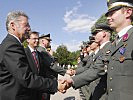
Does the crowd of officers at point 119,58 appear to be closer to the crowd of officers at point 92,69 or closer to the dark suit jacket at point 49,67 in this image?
the crowd of officers at point 92,69

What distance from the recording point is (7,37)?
12.9ft

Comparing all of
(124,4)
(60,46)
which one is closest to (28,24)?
(124,4)

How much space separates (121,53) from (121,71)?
0.83ft

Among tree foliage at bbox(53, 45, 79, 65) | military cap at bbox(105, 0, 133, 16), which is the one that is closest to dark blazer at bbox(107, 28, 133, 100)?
military cap at bbox(105, 0, 133, 16)

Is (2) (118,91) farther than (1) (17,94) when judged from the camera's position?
No

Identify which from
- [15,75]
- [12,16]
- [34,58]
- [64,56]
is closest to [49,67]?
[34,58]

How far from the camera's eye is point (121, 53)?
3.47 m

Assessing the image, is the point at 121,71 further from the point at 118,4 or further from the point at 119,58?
the point at 118,4

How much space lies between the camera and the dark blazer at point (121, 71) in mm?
3289

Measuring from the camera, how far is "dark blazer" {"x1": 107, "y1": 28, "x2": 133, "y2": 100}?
3.29 metres

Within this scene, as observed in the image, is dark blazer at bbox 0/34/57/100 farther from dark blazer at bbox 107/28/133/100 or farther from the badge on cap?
the badge on cap

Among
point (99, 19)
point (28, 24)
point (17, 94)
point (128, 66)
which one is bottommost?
point (17, 94)

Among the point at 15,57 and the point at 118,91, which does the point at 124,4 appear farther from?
the point at 15,57

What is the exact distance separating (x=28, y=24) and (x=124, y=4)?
5.10 feet
